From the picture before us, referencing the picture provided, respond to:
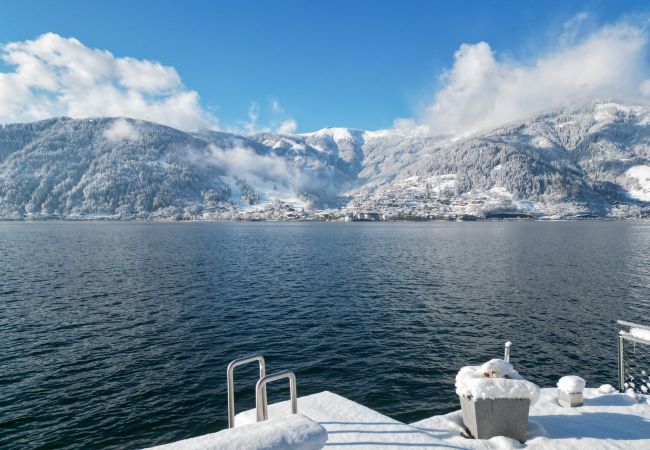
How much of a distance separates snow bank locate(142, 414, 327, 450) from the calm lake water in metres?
12.5

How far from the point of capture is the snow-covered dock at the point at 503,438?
37.5 ft

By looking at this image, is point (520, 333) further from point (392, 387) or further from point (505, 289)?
point (505, 289)

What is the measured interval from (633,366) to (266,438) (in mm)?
33267

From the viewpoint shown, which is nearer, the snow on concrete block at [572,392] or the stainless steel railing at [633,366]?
the snow on concrete block at [572,392]

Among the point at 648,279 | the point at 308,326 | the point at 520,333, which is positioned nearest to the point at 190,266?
the point at 308,326

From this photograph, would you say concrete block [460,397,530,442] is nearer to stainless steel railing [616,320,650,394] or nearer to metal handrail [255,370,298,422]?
metal handrail [255,370,298,422]

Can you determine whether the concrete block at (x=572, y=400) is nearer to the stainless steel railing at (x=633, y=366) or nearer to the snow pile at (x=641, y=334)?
the stainless steel railing at (x=633, y=366)

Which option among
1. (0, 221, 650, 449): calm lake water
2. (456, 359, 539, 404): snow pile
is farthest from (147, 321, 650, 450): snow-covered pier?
(0, 221, 650, 449): calm lake water

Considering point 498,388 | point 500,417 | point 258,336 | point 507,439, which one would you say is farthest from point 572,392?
point 258,336

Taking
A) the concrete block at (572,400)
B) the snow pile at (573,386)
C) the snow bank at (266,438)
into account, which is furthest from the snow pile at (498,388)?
the snow bank at (266,438)

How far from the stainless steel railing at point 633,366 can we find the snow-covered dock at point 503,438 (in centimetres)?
192

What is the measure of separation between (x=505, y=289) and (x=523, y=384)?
4337 cm

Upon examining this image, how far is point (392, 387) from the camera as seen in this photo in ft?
73.9

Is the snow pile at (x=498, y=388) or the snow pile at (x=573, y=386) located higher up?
the snow pile at (x=498, y=388)
